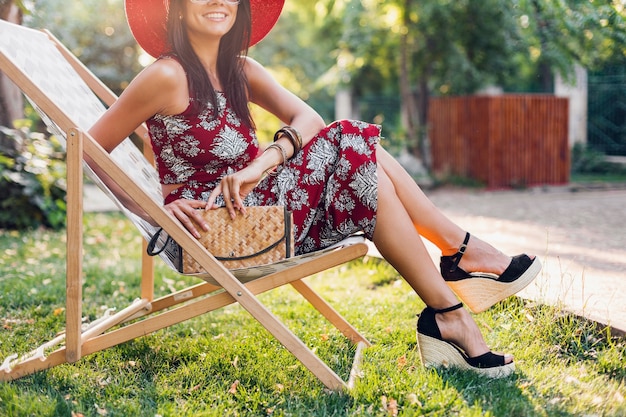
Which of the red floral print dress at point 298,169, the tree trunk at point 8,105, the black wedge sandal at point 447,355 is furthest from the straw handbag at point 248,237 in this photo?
the tree trunk at point 8,105

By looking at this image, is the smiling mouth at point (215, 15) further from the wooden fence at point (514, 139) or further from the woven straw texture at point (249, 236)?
the wooden fence at point (514, 139)

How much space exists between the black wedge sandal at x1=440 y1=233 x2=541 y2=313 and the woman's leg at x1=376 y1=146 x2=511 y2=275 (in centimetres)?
2

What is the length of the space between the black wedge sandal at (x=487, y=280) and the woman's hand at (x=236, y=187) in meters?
0.79

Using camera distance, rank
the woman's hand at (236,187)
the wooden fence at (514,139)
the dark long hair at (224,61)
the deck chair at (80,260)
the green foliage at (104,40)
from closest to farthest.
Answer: the deck chair at (80,260) → the woman's hand at (236,187) → the dark long hair at (224,61) → the wooden fence at (514,139) → the green foliage at (104,40)

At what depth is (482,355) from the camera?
236 cm

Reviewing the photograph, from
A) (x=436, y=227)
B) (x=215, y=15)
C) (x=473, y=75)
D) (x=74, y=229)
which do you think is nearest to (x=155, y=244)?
(x=74, y=229)

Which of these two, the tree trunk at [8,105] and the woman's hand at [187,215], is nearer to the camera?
the woman's hand at [187,215]

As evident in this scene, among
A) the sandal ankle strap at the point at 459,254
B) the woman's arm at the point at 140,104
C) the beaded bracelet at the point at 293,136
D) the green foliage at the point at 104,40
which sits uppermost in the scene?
the green foliage at the point at 104,40

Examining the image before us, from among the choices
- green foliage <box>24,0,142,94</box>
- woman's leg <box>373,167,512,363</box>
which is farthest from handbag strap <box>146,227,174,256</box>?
green foliage <box>24,0,142,94</box>

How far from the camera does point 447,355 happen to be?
2.40 meters

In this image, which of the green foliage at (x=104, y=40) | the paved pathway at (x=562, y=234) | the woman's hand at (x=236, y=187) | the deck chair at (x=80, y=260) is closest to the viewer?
the deck chair at (x=80, y=260)

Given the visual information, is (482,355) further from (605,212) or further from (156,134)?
(605,212)

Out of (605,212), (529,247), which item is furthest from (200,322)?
(605,212)

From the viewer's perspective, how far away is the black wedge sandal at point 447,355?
92.7 inches
